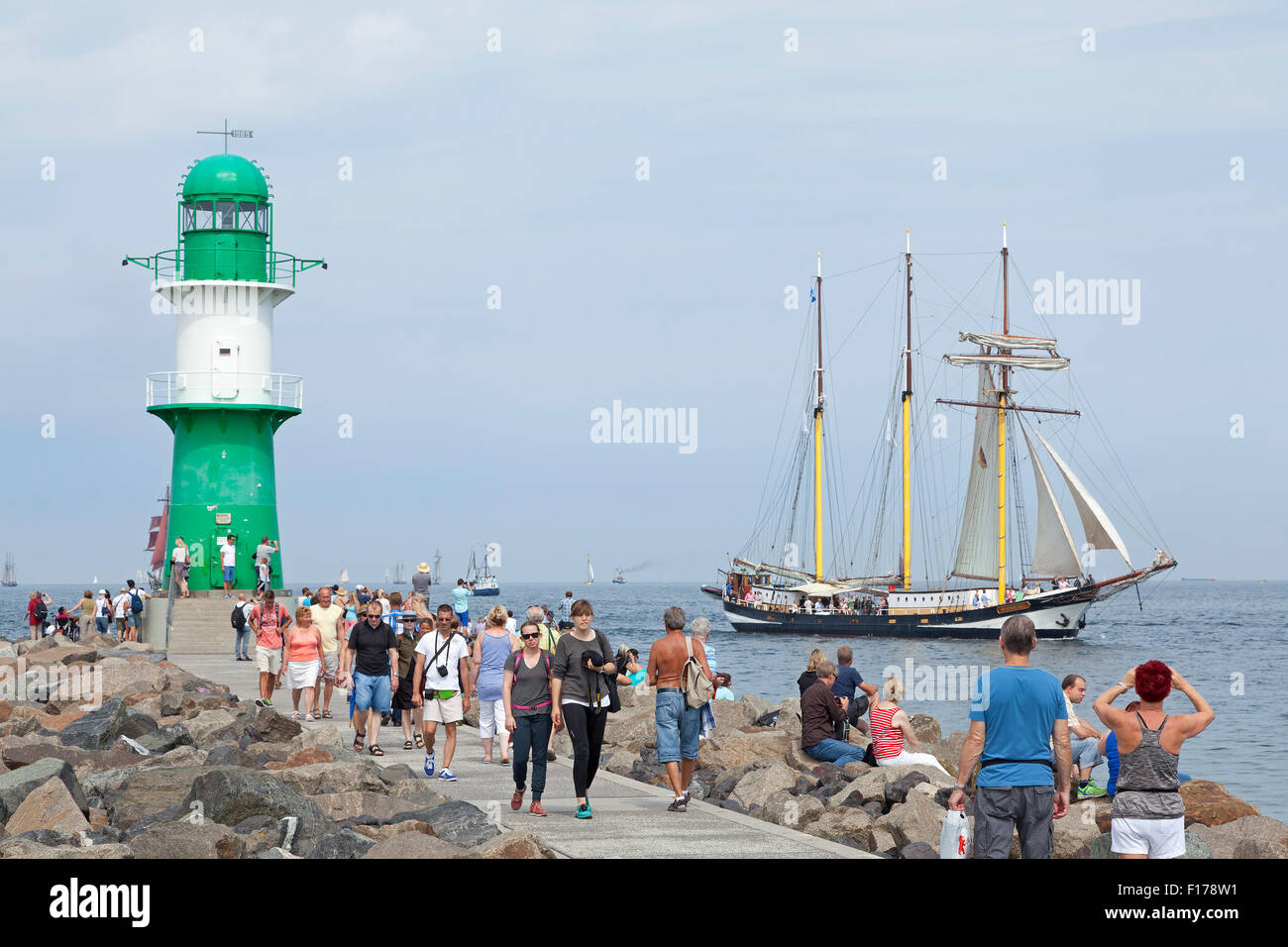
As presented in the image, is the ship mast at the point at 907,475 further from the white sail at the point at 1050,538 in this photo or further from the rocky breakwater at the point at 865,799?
the rocky breakwater at the point at 865,799

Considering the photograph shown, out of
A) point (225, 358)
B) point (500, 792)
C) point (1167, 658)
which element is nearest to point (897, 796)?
point (500, 792)

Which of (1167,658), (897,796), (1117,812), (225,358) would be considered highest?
(225,358)

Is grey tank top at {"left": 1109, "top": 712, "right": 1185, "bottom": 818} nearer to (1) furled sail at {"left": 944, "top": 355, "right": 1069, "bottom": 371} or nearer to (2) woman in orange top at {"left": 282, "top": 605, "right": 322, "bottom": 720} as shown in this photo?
(2) woman in orange top at {"left": 282, "top": 605, "right": 322, "bottom": 720}

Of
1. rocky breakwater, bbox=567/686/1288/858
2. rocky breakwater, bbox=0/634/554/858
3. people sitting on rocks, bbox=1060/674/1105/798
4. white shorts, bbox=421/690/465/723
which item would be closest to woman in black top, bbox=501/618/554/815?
rocky breakwater, bbox=0/634/554/858

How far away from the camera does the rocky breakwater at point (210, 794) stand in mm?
9516

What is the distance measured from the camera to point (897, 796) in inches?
530

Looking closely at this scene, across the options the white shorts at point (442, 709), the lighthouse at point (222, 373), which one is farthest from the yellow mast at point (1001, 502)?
the white shorts at point (442, 709)

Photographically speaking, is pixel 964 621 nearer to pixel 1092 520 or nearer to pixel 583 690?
pixel 1092 520

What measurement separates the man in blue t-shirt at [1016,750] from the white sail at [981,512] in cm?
6817

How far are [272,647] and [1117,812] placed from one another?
1411 cm

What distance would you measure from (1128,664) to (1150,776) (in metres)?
55.3

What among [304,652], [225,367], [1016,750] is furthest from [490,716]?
[225,367]

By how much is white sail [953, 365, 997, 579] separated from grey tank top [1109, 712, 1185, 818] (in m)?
67.8
